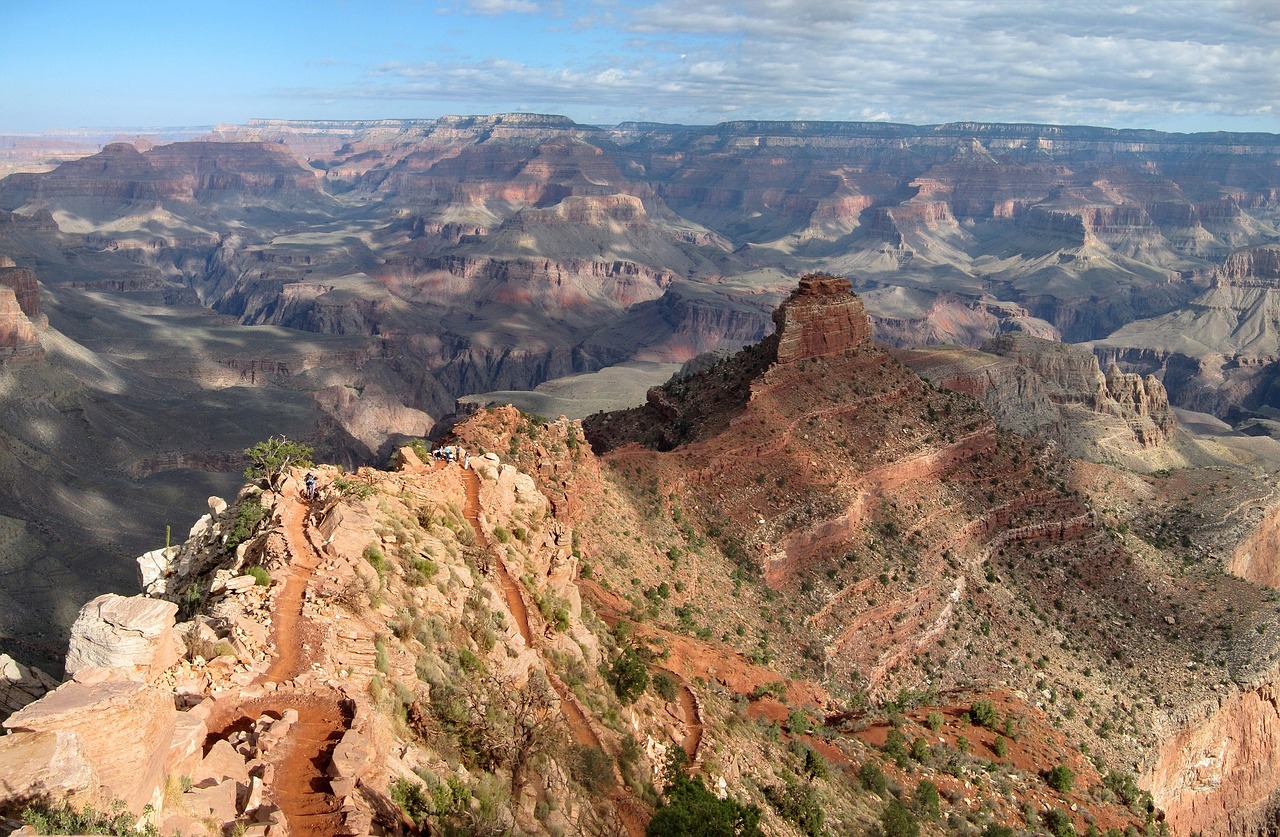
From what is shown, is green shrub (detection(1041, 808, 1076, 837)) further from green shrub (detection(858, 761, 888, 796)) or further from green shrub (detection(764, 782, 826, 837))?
green shrub (detection(764, 782, 826, 837))

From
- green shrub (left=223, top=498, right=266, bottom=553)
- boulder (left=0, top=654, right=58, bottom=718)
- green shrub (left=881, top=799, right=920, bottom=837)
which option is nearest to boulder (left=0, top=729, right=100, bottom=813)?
boulder (left=0, top=654, right=58, bottom=718)

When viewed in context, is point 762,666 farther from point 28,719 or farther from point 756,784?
point 28,719

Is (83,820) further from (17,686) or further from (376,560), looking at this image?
(376,560)

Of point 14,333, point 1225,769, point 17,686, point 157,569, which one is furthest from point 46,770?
point 14,333

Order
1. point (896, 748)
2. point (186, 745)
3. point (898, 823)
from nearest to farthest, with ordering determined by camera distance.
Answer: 1. point (186, 745)
2. point (898, 823)
3. point (896, 748)

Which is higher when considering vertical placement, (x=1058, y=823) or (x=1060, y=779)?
(x=1058, y=823)

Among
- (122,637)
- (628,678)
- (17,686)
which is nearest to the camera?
(122,637)
